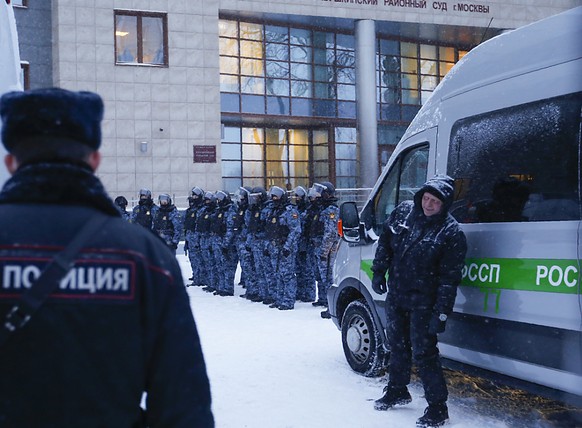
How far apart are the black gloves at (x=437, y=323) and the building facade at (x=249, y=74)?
18524 mm

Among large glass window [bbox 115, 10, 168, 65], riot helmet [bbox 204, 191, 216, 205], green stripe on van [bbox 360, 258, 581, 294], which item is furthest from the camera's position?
large glass window [bbox 115, 10, 168, 65]

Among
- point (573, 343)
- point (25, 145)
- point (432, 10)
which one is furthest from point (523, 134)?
point (432, 10)

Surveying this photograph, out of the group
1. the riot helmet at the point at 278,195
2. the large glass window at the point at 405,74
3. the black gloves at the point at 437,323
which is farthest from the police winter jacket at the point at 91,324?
the large glass window at the point at 405,74

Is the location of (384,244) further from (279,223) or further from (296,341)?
(279,223)

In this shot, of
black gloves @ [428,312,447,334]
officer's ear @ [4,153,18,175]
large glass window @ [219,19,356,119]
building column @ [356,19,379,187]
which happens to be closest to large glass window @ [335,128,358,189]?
large glass window @ [219,19,356,119]

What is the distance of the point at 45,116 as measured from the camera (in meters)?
1.68

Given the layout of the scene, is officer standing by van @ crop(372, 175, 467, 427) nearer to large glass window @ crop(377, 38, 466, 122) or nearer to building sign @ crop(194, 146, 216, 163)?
building sign @ crop(194, 146, 216, 163)

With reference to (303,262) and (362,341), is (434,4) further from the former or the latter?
(362,341)

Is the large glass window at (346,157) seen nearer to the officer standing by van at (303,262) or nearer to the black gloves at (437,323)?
the officer standing by van at (303,262)

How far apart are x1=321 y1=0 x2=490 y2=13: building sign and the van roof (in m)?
20.9

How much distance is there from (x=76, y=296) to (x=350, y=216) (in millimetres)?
4528

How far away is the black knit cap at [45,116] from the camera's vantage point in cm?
168

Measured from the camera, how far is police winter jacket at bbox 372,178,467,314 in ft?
15.3

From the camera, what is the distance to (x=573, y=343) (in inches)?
151
